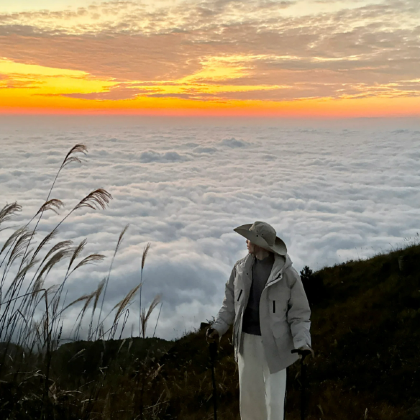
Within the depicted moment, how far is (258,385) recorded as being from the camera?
4.07m

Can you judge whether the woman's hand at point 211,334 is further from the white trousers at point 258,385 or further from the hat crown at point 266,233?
the hat crown at point 266,233

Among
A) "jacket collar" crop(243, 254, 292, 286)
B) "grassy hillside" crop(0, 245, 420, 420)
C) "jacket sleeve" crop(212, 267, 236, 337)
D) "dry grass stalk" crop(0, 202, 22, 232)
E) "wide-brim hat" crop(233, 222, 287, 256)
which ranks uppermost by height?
"dry grass stalk" crop(0, 202, 22, 232)

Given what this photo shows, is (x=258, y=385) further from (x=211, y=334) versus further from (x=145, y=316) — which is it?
(x=145, y=316)

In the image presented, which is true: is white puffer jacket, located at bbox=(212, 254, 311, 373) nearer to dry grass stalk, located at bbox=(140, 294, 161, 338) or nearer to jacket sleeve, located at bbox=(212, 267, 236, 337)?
jacket sleeve, located at bbox=(212, 267, 236, 337)

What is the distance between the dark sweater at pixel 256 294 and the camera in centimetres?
400

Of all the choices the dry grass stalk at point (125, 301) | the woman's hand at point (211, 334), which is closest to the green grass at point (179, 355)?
the dry grass stalk at point (125, 301)

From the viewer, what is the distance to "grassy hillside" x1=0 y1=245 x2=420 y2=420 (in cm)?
403

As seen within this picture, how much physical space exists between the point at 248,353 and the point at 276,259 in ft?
2.95

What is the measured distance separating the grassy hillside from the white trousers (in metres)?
0.85

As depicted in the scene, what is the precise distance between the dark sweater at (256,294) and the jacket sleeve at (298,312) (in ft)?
0.84

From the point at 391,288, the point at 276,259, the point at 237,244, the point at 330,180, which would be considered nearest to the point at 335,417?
the point at 276,259

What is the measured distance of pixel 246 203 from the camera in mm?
131750

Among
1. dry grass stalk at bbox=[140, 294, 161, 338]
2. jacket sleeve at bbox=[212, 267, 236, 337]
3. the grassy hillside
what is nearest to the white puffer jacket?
jacket sleeve at bbox=[212, 267, 236, 337]

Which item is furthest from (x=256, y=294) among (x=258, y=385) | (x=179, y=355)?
(x=179, y=355)
